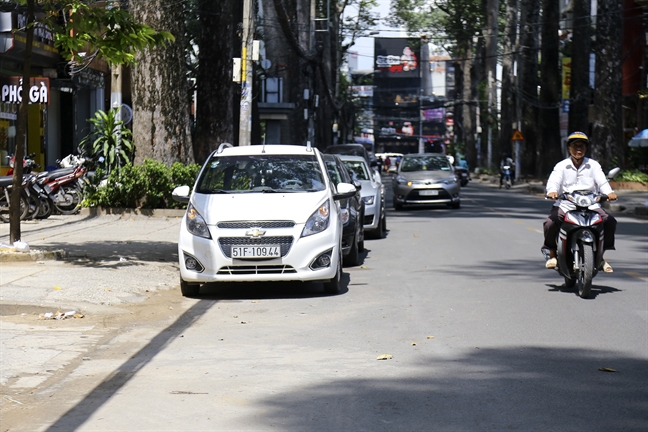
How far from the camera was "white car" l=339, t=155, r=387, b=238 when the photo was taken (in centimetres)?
1866

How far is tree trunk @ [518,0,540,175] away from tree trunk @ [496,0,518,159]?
4.37ft

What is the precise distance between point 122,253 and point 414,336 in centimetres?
731

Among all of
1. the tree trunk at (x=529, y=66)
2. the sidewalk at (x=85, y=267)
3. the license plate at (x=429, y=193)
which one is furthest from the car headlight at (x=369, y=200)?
the tree trunk at (x=529, y=66)

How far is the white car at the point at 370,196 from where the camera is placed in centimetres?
1866

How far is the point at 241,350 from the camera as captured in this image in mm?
8195

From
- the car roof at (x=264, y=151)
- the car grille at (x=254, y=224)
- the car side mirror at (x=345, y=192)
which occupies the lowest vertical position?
the car grille at (x=254, y=224)

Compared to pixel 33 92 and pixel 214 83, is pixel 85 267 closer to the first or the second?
pixel 33 92

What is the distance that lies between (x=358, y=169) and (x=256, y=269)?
9281 millimetres

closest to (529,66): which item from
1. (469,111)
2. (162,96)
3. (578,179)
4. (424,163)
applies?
(424,163)

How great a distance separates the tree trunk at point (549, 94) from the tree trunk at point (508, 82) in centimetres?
310

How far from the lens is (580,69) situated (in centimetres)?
4534

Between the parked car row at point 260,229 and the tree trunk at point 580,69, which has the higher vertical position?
the tree trunk at point 580,69

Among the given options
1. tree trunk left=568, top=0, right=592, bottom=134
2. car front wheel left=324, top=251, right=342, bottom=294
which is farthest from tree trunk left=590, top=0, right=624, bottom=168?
car front wheel left=324, top=251, right=342, bottom=294

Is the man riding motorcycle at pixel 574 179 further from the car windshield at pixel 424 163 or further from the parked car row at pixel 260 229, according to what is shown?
the car windshield at pixel 424 163
